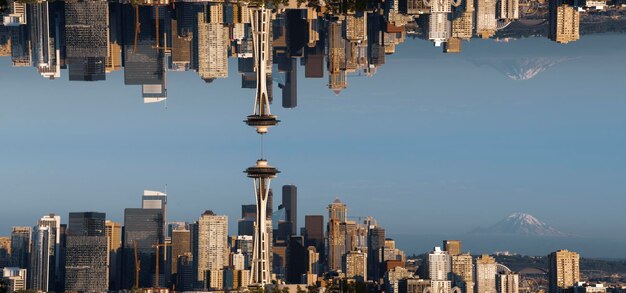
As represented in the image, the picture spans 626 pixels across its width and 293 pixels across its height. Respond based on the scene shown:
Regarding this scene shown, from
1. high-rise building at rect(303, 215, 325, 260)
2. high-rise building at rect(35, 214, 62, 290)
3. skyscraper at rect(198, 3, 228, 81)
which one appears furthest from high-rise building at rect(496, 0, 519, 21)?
high-rise building at rect(35, 214, 62, 290)

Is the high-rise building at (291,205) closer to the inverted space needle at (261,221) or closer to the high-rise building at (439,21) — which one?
the high-rise building at (439,21)

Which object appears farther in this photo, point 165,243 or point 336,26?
point 165,243

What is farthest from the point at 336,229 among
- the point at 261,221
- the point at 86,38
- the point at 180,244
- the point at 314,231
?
the point at 261,221

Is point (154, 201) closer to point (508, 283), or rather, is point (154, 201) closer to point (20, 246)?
point (20, 246)

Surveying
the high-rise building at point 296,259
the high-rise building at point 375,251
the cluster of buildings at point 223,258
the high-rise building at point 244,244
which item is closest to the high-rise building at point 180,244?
the cluster of buildings at point 223,258

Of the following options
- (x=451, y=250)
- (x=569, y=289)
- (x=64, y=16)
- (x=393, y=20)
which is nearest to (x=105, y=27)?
(x=64, y=16)

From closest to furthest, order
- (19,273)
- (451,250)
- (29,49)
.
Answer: (19,273) → (451,250) → (29,49)

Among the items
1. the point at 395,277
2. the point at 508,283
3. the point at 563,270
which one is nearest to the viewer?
the point at 395,277

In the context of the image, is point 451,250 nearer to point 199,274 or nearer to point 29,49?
point 199,274
